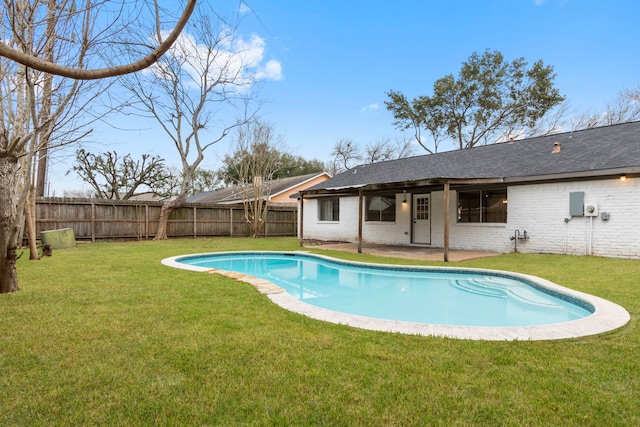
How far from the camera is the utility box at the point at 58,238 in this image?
11.2 m

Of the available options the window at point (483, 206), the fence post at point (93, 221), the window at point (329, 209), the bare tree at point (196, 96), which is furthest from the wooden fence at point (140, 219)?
the window at point (483, 206)

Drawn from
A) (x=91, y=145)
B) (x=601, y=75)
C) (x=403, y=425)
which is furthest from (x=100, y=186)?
(x=601, y=75)

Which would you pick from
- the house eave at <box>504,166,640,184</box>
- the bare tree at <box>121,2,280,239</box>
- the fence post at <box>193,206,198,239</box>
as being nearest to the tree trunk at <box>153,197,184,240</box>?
the bare tree at <box>121,2,280,239</box>

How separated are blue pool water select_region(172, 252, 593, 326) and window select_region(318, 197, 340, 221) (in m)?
6.38

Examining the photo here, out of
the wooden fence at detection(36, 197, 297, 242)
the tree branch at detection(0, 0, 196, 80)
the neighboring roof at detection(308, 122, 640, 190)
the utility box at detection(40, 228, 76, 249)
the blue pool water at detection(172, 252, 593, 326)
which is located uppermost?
the neighboring roof at detection(308, 122, 640, 190)

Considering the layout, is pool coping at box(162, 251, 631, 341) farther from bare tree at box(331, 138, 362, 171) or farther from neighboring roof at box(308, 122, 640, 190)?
bare tree at box(331, 138, 362, 171)

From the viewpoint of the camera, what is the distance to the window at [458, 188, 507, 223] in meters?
10.7

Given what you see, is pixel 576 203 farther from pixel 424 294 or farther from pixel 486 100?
pixel 486 100

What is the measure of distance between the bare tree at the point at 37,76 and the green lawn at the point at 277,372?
1667 mm

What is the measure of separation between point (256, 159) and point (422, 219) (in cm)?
918

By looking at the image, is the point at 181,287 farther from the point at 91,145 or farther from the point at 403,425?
the point at 403,425

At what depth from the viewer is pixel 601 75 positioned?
17438 mm

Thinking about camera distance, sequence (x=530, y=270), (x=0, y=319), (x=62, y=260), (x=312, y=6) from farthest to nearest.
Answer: (x=62, y=260), (x=530, y=270), (x=312, y=6), (x=0, y=319)

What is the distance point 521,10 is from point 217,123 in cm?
1427
